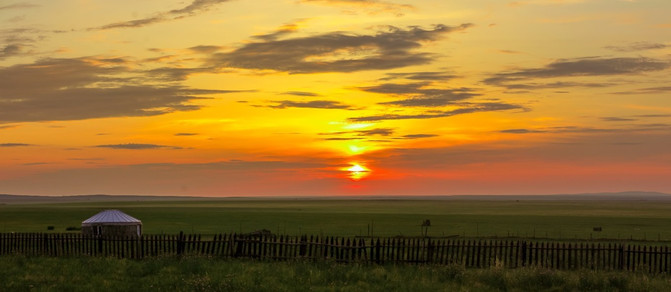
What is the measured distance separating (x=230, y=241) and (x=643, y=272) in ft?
56.4

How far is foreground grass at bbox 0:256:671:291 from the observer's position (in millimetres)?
21625

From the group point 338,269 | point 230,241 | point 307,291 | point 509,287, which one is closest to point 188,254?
point 230,241

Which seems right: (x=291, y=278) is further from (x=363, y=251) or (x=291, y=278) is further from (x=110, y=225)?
(x=110, y=225)

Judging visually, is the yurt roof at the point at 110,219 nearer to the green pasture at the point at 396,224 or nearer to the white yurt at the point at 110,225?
the white yurt at the point at 110,225

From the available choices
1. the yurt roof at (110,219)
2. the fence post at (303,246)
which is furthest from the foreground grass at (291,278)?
the yurt roof at (110,219)

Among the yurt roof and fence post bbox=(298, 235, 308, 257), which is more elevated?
fence post bbox=(298, 235, 308, 257)

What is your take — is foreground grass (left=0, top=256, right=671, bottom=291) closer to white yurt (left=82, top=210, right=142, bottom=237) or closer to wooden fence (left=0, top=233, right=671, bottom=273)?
wooden fence (left=0, top=233, right=671, bottom=273)

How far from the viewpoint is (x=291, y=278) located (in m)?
23.3

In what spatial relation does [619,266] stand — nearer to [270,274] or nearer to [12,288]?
[270,274]

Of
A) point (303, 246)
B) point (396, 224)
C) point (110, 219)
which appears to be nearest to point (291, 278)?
point (303, 246)

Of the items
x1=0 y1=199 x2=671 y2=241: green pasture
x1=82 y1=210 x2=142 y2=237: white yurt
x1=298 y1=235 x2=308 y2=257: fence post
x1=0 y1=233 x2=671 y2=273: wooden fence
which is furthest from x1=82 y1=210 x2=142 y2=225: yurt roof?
x1=298 y1=235 x2=308 y2=257: fence post

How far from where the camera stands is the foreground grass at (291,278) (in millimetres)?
21625

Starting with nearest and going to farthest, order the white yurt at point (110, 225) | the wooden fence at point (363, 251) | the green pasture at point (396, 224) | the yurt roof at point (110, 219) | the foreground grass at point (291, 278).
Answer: the foreground grass at point (291, 278), the wooden fence at point (363, 251), the white yurt at point (110, 225), the yurt roof at point (110, 219), the green pasture at point (396, 224)

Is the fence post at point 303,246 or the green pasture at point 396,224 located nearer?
the fence post at point 303,246
